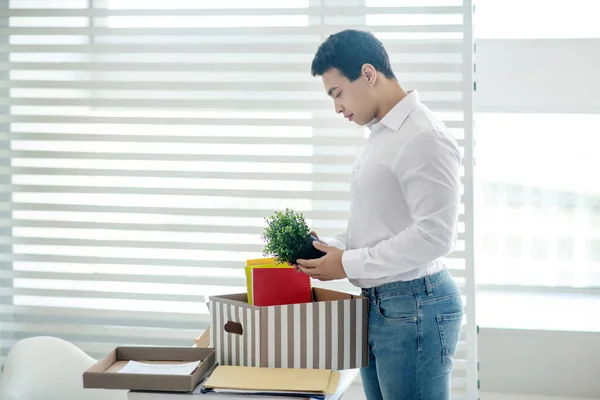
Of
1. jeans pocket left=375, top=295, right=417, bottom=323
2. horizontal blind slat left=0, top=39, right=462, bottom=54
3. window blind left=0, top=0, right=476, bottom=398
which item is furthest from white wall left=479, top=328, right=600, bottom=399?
jeans pocket left=375, top=295, right=417, bottom=323

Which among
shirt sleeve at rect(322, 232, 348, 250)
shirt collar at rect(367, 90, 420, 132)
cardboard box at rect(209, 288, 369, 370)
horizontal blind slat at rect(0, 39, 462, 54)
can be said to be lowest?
cardboard box at rect(209, 288, 369, 370)

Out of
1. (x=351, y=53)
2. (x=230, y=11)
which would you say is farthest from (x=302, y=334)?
(x=230, y=11)

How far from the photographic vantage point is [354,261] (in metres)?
1.87

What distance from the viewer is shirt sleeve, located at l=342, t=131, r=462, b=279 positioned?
180cm

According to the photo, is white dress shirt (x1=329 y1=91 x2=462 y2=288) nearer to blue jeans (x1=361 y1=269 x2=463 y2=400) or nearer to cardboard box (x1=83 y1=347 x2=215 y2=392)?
blue jeans (x1=361 y1=269 x2=463 y2=400)

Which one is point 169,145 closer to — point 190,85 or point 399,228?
point 190,85

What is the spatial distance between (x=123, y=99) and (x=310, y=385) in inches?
69.5

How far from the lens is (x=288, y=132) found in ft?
9.93

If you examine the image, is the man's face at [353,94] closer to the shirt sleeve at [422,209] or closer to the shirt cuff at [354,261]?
the shirt sleeve at [422,209]

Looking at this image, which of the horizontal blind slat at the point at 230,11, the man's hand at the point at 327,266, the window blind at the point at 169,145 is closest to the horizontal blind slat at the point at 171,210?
the window blind at the point at 169,145

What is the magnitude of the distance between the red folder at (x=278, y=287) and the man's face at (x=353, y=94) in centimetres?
48

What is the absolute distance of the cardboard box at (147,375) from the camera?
5.82 ft

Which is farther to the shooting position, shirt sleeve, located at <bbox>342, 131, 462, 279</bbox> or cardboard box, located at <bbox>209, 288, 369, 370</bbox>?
cardboard box, located at <bbox>209, 288, 369, 370</bbox>

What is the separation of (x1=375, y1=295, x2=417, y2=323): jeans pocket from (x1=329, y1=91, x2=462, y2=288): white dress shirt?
0.05 metres
